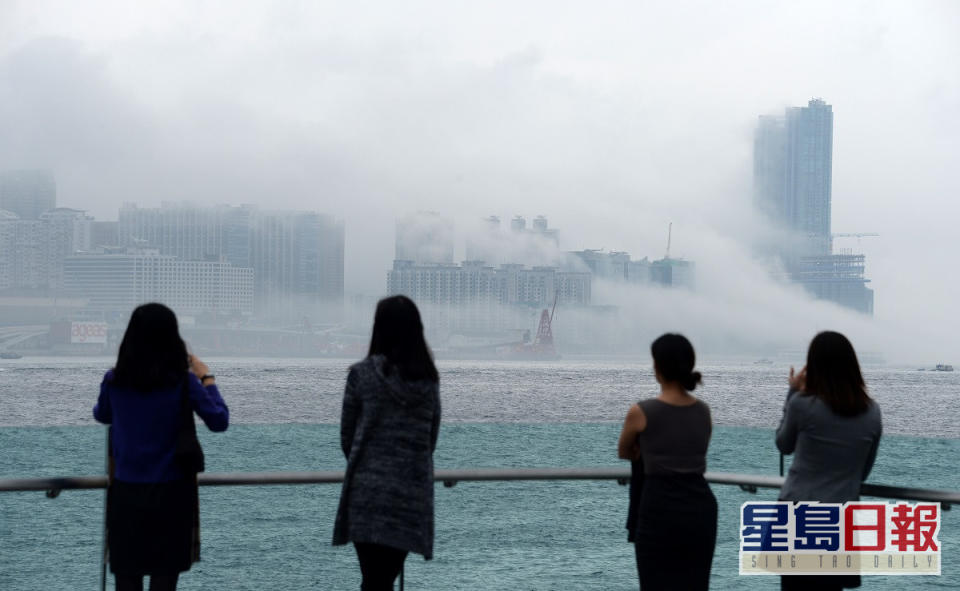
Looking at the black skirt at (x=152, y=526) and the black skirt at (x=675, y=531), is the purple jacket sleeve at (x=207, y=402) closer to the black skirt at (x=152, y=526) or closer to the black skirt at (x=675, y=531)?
the black skirt at (x=152, y=526)

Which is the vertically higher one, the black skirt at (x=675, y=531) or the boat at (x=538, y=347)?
the black skirt at (x=675, y=531)

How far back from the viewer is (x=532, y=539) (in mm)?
7871

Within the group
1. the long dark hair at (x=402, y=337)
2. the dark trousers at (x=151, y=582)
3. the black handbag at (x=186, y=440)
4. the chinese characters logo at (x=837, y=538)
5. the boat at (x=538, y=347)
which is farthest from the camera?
the boat at (x=538, y=347)

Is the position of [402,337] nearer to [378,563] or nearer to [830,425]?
[378,563]

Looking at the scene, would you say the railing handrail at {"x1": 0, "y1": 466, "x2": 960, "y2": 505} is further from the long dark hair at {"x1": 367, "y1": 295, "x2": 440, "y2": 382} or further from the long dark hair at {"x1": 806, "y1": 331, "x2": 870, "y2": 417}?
the long dark hair at {"x1": 367, "y1": 295, "x2": 440, "y2": 382}

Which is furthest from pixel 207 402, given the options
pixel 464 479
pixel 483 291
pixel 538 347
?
pixel 483 291

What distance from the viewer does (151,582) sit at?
3.13m

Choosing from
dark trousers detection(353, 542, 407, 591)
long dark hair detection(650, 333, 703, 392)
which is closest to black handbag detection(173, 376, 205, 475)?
dark trousers detection(353, 542, 407, 591)

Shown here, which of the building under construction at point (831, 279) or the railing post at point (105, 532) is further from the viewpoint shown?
the building under construction at point (831, 279)

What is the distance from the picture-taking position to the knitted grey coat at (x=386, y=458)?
2877 mm

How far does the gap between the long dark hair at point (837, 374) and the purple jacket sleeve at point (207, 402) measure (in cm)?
175

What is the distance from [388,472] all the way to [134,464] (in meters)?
0.77

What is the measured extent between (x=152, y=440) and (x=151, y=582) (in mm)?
475

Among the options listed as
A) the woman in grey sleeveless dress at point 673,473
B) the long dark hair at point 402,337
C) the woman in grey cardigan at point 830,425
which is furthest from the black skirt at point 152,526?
the woman in grey cardigan at point 830,425
